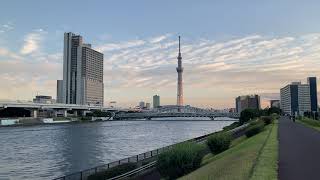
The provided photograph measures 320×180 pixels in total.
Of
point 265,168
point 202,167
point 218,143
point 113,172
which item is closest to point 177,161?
point 202,167

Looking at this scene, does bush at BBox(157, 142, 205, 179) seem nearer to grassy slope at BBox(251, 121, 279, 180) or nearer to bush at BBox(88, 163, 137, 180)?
grassy slope at BBox(251, 121, 279, 180)

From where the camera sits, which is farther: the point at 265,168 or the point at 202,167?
the point at 202,167

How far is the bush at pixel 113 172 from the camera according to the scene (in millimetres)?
23875

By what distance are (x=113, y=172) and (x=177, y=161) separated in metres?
6.00

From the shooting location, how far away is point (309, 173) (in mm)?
16359

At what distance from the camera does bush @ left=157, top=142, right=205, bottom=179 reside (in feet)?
67.8

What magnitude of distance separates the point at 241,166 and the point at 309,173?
9.12ft

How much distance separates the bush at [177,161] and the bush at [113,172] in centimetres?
425

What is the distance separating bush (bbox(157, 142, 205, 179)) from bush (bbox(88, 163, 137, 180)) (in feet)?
13.9

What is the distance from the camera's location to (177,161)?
2061 centimetres

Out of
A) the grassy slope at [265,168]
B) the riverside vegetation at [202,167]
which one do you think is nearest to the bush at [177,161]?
the riverside vegetation at [202,167]

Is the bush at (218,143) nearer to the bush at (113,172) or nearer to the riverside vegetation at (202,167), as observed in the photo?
the bush at (113,172)

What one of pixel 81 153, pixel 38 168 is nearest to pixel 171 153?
pixel 38 168

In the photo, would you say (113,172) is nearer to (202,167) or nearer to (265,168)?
(202,167)
